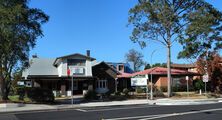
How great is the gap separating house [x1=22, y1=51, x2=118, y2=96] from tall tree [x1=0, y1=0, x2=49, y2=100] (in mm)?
19328

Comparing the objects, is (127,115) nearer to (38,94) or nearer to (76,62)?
(38,94)

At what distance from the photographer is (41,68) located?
190 ft

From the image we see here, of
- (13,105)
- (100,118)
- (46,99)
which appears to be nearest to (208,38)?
(46,99)

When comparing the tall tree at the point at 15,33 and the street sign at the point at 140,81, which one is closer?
the tall tree at the point at 15,33

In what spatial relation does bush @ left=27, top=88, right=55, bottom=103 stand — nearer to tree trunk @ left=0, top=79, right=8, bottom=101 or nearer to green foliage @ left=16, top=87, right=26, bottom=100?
green foliage @ left=16, top=87, right=26, bottom=100

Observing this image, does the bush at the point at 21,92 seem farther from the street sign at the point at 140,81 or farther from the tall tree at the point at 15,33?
the street sign at the point at 140,81

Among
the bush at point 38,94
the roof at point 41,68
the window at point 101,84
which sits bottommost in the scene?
the bush at point 38,94

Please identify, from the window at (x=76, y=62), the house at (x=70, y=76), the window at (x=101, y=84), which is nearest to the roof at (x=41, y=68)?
the house at (x=70, y=76)

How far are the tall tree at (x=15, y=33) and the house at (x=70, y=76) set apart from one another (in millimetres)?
19328

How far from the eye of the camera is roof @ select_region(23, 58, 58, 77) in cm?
5658

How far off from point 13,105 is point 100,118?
12.3m

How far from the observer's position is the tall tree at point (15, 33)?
1230 inches

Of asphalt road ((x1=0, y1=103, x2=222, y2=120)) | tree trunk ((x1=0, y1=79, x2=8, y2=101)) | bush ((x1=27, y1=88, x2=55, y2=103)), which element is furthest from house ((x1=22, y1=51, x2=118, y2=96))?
asphalt road ((x1=0, y1=103, x2=222, y2=120))

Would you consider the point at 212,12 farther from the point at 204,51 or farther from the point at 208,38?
the point at 204,51
